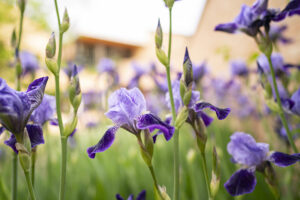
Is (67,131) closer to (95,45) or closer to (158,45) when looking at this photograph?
(158,45)

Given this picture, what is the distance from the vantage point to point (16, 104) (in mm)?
440

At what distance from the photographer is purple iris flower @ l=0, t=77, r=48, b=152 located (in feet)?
1.39

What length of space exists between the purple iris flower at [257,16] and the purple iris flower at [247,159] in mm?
368

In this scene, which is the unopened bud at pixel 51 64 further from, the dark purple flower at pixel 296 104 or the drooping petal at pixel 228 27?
the dark purple flower at pixel 296 104

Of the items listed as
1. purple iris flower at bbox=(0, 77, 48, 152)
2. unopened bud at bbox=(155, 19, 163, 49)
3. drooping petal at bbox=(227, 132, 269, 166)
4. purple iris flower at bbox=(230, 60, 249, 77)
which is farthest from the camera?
purple iris flower at bbox=(230, 60, 249, 77)

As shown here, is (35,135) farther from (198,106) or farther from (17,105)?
(198,106)

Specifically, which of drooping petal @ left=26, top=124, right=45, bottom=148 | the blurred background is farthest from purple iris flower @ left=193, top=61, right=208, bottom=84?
Answer: drooping petal @ left=26, top=124, right=45, bottom=148

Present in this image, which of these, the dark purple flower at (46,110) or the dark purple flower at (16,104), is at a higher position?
the dark purple flower at (16,104)

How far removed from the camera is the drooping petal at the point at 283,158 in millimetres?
562

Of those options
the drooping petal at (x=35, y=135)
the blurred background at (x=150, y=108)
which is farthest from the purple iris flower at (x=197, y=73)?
the drooping petal at (x=35, y=135)

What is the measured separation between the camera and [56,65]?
50 cm

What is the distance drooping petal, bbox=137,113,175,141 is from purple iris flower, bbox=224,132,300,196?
283 mm

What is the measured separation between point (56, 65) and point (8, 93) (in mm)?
114

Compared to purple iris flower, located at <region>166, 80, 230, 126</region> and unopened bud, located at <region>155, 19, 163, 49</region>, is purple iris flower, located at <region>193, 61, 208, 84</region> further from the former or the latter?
unopened bud, located at <region>155, 19, 163, 49</region>
